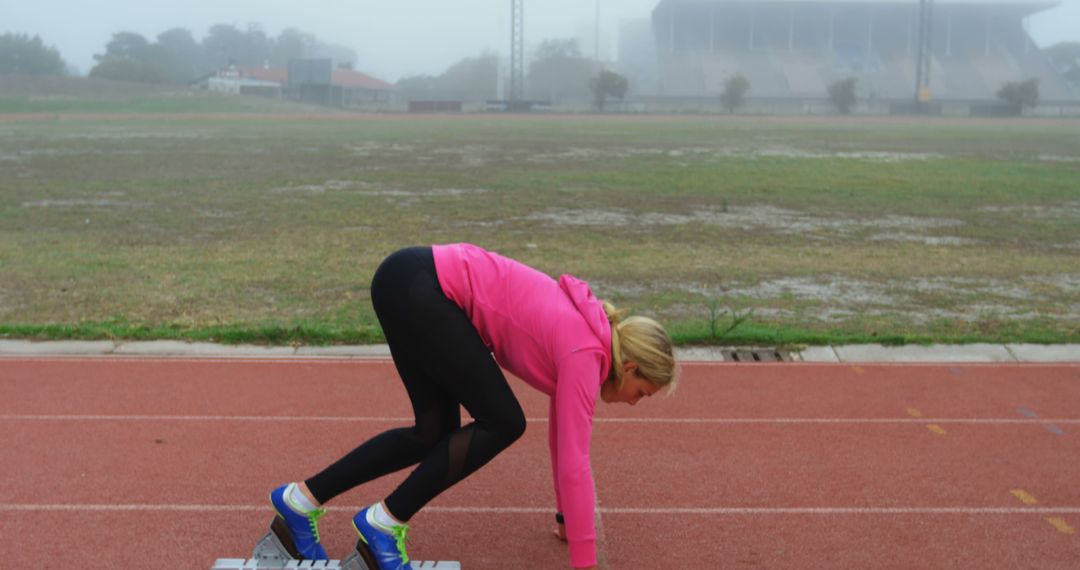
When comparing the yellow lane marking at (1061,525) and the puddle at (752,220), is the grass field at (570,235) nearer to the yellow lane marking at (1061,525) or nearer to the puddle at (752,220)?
the puddle at (752,220)

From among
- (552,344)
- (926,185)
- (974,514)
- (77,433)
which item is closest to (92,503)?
(77,433)

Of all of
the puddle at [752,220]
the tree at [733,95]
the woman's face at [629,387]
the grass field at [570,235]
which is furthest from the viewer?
the tree at [733,95]

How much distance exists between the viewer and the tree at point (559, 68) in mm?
118875

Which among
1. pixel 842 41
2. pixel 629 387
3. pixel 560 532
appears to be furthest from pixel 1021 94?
pixel 629 387

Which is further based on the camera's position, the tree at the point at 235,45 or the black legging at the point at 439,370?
the tree at the point at 235,45

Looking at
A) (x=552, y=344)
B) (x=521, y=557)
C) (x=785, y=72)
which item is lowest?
(x=521, y=557)

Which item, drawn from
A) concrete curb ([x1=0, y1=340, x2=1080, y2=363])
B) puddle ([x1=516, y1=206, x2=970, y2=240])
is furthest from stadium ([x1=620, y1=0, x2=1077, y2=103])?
concrete curb ([x1=0, y1=340, x2=1080, y2=363])

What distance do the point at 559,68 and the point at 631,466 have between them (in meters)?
120

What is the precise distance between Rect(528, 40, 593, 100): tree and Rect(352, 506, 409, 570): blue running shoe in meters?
114

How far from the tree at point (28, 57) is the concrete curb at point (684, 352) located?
11047 centimetres

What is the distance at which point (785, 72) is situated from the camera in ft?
360

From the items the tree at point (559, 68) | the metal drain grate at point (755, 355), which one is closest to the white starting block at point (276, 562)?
the metal drain grate at point (755, 355)

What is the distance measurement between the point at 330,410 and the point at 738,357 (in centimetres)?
307

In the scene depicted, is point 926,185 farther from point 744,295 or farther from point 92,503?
point 92,503
